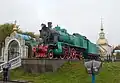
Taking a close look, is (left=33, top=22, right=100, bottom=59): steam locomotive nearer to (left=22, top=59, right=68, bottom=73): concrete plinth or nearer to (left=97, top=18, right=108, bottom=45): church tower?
(left=22, top=59, right=68, bottom=73): concrete plinth

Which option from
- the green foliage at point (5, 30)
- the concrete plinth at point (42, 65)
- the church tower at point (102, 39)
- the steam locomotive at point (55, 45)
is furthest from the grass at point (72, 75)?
the church tower at point (102, 39)

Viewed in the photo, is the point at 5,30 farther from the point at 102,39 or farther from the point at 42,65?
the point at 102,39

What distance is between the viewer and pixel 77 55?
117 ft

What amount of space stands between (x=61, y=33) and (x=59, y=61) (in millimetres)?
6191

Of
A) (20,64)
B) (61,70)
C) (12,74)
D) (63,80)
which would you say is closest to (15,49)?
(20,64)

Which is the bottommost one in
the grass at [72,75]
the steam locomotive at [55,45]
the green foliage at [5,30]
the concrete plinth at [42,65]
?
the grass at [72,75]

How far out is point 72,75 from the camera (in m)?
24.1

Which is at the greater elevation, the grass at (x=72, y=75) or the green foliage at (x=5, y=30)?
the green foliage at (x=5, y=30)

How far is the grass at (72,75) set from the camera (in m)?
22.2

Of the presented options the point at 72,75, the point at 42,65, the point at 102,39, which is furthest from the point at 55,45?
the point at 102,39

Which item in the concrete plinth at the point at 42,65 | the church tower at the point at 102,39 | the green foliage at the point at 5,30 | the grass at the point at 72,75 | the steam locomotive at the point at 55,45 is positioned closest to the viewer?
the grass at the point at 72,75

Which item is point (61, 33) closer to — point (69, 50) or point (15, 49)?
point (69, 50)

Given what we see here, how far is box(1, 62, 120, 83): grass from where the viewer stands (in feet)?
72.8

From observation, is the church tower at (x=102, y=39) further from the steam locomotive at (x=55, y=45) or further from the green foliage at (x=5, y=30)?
the steam locomotive at (x=55, y=45)
